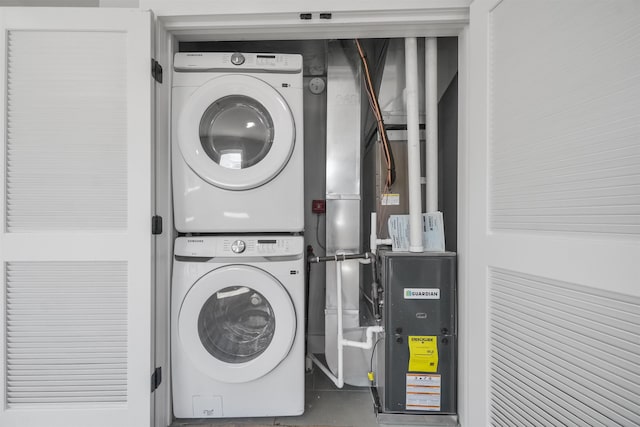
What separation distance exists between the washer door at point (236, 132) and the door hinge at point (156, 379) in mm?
859

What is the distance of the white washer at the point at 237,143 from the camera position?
1.29m

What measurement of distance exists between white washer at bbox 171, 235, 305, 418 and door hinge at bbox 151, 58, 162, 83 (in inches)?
28.3

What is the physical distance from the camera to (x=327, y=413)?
1374mm

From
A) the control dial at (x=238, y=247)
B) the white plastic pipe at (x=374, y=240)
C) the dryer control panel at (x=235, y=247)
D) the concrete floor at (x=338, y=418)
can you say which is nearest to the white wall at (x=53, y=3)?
the dryer control panel at (x=235, y=247)

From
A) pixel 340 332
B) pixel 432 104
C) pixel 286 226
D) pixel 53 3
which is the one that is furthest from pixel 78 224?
pixel 432 104

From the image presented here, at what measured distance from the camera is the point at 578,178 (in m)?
0.74

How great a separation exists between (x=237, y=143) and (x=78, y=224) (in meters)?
0.74

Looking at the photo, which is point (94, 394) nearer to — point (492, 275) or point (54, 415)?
point (54, 415)

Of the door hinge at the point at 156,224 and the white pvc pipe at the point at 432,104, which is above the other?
the white pvc pipe at the point at 432,104

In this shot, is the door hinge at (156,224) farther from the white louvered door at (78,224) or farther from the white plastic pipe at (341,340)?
the white plastic pipe at (341,340)

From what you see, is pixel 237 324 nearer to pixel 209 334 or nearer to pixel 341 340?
pixel 209 334

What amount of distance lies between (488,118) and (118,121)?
58.4 inches

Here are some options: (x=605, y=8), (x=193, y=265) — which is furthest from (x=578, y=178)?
(x=193, y=265)

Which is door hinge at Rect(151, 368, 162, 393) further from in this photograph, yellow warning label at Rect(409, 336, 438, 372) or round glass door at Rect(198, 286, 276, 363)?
yellow warning label at Rect(409, 336, 438, 372)
